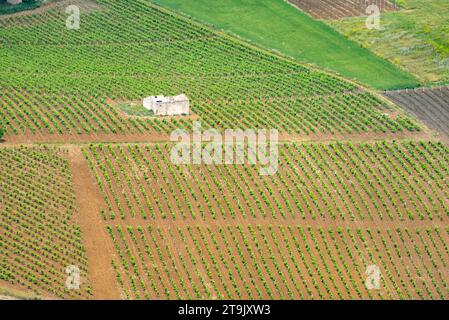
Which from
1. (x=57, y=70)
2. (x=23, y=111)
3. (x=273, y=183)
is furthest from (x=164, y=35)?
(x=273, y=183)

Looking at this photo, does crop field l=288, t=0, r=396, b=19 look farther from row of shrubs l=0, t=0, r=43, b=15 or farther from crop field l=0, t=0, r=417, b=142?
row of shrubs l=0, t=0, r=43, b=15

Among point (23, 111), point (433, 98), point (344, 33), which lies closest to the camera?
point (23, 111)

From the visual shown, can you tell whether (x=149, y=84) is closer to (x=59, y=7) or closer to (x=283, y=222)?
(x=59, y=7)

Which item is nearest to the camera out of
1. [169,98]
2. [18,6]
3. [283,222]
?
[283,222]

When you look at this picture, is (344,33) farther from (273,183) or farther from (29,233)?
(29,233)

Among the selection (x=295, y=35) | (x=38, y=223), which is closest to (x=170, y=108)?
(x=38, y=223)

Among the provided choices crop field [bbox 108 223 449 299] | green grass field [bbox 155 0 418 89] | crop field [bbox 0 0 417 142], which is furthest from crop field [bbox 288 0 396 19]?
crop field [bbox 108 223 449 299]
